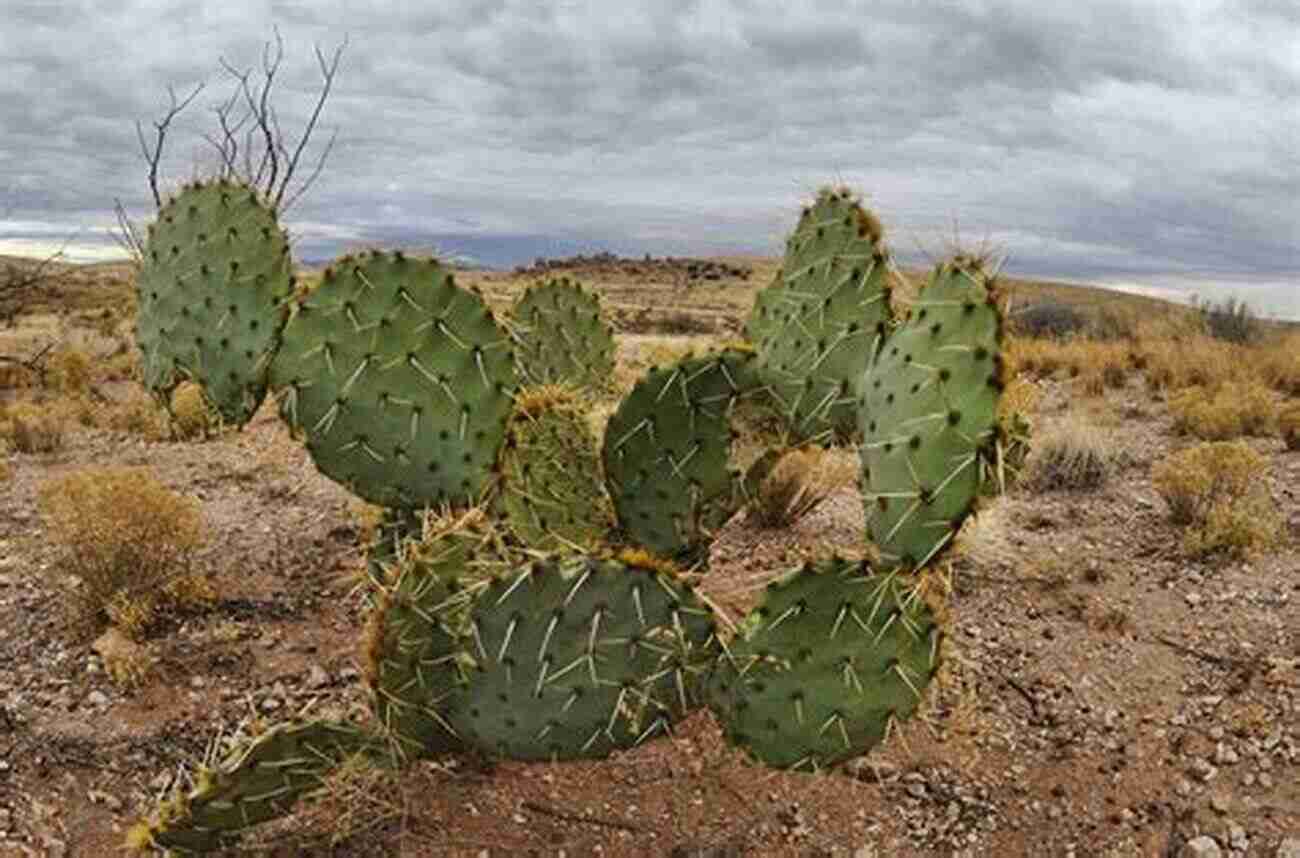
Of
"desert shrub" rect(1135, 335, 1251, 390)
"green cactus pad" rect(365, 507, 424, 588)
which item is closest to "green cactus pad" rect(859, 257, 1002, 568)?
"green cactus pad" rect(365, 507, 424, 588)

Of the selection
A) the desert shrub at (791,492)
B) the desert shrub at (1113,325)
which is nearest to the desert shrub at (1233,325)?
the desert shrub at (1113,325)

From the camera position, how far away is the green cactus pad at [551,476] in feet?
16.5

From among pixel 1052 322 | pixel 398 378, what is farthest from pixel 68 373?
pixel 1052 322

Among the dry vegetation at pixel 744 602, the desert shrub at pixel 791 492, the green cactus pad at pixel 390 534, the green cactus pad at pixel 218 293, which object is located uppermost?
the green cactus pad at pixel 218 293

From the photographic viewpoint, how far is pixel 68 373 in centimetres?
1549

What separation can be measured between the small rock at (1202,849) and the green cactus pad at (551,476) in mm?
2415

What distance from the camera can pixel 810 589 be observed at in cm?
392

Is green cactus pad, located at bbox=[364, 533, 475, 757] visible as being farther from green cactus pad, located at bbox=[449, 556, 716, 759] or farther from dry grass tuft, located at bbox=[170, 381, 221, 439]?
dry grass tuft, located at bbox=[170, 381, 221, 439]

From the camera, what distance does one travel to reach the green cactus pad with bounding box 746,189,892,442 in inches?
185

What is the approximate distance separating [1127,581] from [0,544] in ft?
19.2

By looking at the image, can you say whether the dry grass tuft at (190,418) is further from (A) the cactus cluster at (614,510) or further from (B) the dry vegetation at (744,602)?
(A) the cactus cluster at (614,510)

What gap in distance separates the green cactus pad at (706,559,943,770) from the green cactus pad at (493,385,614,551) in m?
1.19

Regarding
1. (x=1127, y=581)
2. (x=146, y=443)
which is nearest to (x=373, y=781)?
(x=1127, y=581)

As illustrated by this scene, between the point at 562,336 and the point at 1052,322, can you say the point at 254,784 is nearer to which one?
the point at 562,336
